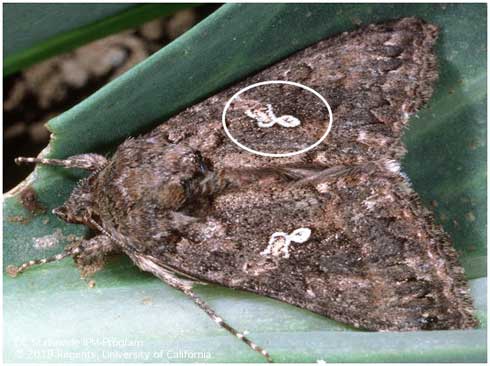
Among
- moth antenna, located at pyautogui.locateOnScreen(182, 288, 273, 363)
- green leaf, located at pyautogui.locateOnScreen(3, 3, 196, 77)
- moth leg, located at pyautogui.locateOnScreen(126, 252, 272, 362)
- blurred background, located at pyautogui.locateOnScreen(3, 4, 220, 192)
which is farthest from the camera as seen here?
blurred background, located at pyautogui.locateOnScreen(3, 4, 220, 192)

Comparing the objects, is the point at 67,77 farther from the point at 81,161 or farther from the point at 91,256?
the point at 91,256

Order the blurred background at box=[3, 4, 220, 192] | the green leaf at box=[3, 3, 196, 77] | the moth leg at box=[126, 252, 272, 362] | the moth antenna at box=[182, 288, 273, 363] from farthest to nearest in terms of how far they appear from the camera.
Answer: the blurred background at box=[3, 4, 220, 192]
the green leaf at box=[3, 3, 196, 77]
the moth leg at box=[126, 252, 272, 362]
the moth antenna at box=[182, 288, 273, 363]

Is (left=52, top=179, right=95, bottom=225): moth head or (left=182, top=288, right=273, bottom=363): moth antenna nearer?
(left=182, top=288, right=273, bottom=363): moth antenna

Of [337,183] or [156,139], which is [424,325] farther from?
[156,139]

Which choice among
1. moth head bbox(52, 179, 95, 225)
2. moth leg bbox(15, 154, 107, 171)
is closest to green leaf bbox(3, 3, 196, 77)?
moth leg bbox(15, 154, 107, 171)

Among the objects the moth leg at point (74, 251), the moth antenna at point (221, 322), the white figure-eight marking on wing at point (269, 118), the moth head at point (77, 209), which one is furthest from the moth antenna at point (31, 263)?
the white figure-eight marking on wing at point (269, 118)

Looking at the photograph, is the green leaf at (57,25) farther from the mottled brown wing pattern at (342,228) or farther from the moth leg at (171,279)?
the moth leg at (171,279)

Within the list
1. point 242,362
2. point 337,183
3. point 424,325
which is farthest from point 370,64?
point 242,362

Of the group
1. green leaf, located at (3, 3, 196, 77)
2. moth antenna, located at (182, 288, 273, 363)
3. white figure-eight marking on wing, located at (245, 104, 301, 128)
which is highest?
green leaf, located at (3, 3, 196, 77)

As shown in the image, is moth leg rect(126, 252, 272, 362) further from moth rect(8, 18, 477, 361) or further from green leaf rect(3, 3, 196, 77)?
green leaf rect(3, 3, 196, 77)
